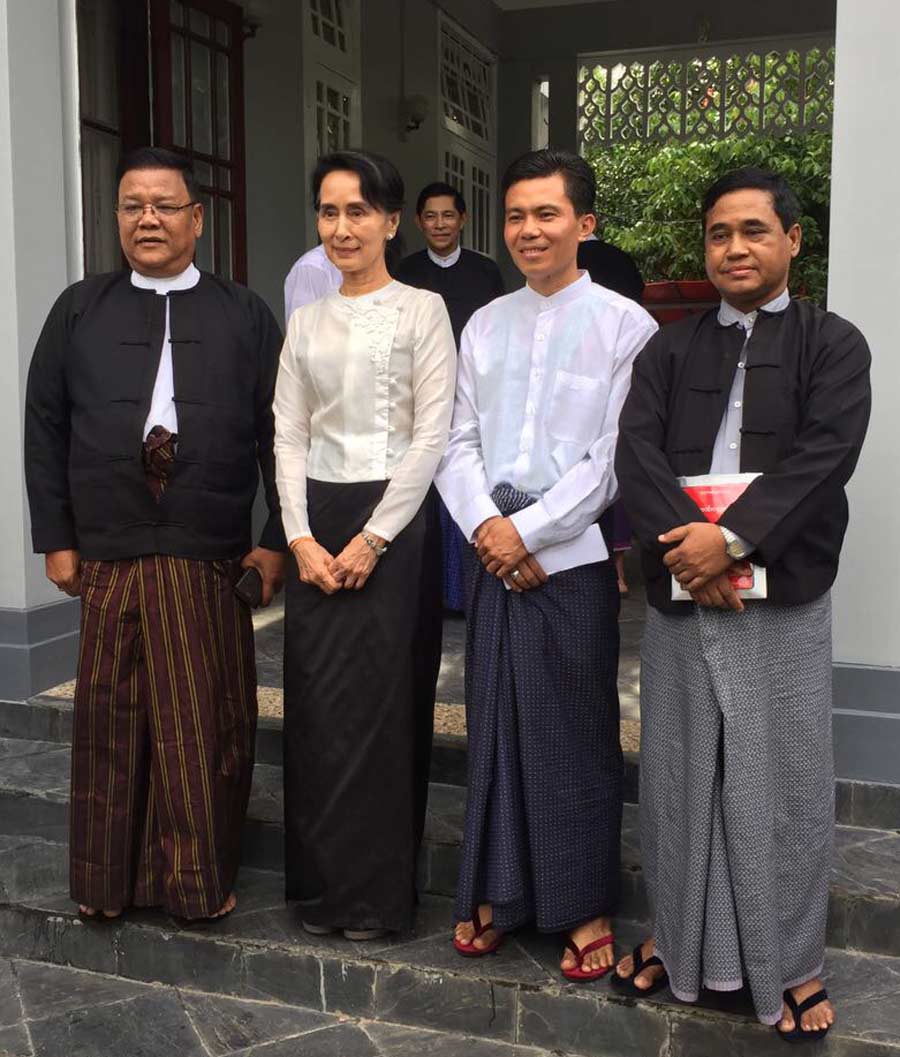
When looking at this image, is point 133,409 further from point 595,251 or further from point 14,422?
point 595,251

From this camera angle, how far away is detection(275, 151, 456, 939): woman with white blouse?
292 cm

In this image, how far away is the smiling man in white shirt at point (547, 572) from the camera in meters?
2.79

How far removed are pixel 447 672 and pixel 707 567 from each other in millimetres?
2191

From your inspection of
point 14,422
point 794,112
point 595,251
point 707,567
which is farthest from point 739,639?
point 794,112

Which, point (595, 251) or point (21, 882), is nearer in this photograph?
point (21, 882)

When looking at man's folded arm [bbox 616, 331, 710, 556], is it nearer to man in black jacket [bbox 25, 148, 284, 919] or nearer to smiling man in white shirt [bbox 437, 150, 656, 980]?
smiling man in white shirt [bbox 437, 150, 656, 980]

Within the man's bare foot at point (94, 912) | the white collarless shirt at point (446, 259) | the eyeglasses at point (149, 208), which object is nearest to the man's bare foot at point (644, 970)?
the man's bare foot at point (94, 912)

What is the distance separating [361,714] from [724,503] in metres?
1.02

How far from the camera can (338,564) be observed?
292cm

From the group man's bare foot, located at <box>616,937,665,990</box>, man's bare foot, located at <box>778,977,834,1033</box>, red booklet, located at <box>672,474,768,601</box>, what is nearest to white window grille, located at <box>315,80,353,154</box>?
red booklet, located at <box>672,474,768,601</box>

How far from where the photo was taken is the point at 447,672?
15.0 ft

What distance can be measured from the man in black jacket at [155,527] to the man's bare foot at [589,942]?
3.01 feet

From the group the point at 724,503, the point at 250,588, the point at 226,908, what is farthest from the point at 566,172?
the point at 226,908

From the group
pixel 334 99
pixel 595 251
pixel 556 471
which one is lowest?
pixel 556 471
